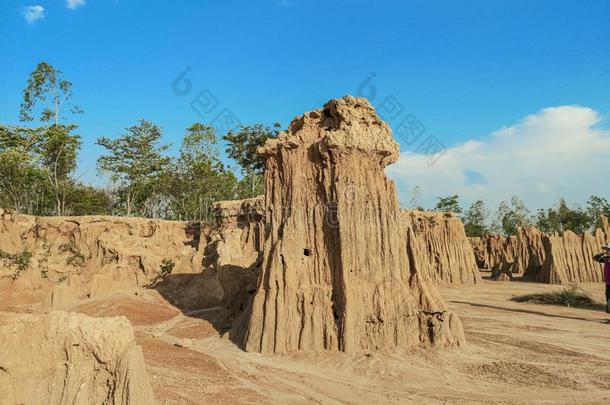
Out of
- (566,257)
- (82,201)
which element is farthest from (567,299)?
Answer: (82,201)

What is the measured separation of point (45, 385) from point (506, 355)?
8306 millimetres

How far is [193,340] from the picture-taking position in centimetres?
1009

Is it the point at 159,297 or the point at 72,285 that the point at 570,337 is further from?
the point at 72,285

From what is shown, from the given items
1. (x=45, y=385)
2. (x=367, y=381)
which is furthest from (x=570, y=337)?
(x=45, y=385)

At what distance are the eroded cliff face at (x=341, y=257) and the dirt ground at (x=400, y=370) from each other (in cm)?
50

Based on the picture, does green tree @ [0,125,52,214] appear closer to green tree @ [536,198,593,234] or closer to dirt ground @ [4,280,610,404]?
dirt ground @ [4,280,610,404]

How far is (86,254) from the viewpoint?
2233 cm

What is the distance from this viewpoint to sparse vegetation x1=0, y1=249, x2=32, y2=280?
730 inches

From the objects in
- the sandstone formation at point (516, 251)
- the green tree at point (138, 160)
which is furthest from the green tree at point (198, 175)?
the sandstone formation at point (516, 251)

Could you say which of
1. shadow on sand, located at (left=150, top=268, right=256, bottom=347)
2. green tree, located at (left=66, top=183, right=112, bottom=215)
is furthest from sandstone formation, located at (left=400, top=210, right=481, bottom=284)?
green tree, located at (left=66, top=183, right=112, bottom=215)

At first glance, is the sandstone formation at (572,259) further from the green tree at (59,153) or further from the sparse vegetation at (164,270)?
the green tree at (59,153)

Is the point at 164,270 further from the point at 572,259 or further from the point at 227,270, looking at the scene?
the point at 572,259

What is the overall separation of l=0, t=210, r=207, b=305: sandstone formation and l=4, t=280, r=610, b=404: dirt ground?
25.9 ft

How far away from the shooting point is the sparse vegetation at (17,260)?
1855cm
